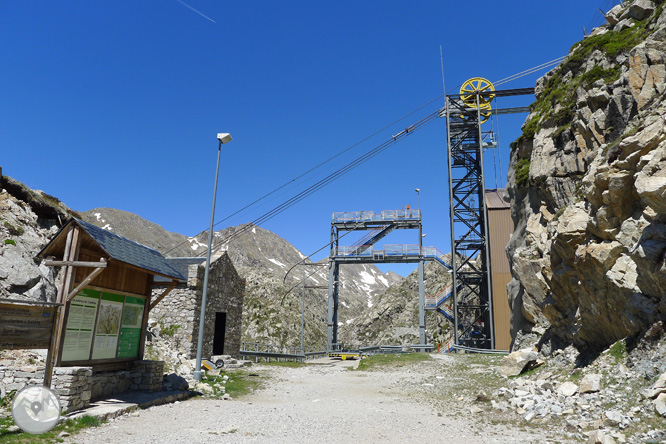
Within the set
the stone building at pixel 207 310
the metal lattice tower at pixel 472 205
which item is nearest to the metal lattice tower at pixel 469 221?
the metal lattice tower at pixel 472 205

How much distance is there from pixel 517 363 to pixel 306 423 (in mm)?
9141

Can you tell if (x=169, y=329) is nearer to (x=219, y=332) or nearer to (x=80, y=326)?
(x=219, y=332)

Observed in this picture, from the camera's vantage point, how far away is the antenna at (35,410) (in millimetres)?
6867

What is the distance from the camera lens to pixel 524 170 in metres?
21.9

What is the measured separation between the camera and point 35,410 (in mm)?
7074

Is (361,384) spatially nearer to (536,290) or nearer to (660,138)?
(536,290)

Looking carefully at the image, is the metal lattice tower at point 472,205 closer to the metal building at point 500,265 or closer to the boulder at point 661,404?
the metal building at point 500,265

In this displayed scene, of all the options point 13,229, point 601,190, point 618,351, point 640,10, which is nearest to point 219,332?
point 13,229

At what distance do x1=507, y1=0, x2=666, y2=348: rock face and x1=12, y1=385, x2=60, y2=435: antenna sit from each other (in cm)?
1222

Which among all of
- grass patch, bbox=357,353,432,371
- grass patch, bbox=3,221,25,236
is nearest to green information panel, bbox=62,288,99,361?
grass patch, bbox=3,221,25,236

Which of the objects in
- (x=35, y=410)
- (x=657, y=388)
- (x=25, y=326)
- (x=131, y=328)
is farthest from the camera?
(x=131, y=328)

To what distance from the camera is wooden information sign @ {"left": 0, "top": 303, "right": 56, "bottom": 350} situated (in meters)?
7.70

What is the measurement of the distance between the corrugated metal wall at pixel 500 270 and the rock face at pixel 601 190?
7949 millimetres

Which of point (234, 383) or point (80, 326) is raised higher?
point (80, 326)
